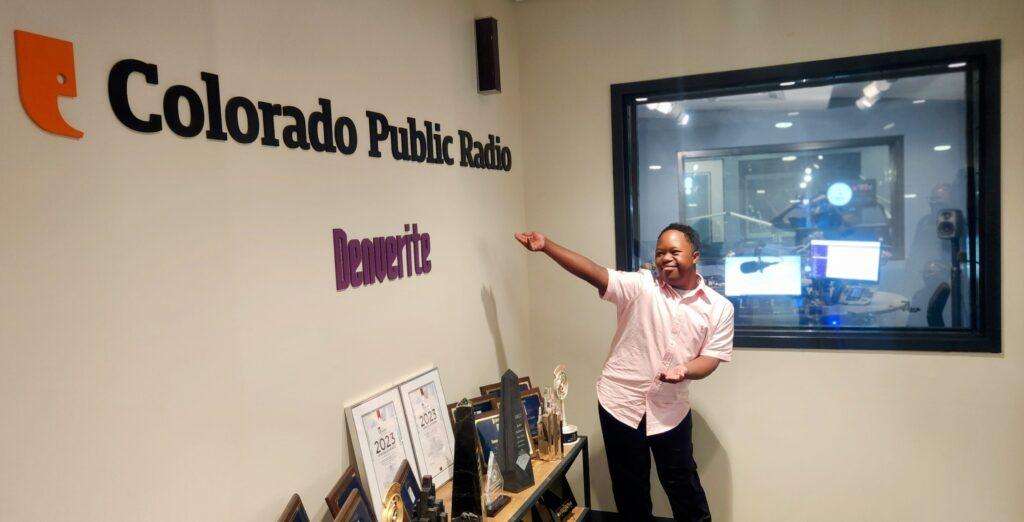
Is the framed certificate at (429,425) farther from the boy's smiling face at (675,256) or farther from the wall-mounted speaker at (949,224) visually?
the wall-mounted speaker at (949,224)

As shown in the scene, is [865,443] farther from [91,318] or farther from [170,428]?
[91,318]

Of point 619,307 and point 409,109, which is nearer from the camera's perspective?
point 409,109

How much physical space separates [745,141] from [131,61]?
2745mm

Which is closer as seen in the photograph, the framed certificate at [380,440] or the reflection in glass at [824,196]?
the framed certificate at [380,440]

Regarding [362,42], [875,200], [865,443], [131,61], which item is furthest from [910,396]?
[131,61]

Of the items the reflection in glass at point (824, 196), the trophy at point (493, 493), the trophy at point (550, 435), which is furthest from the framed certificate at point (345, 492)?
the reflection in glass at point (824, 196)

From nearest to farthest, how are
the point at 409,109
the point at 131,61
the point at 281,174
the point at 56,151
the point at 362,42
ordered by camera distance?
1. the point at 56,151
2. the point at 131,61
3. the point at 281,174
4. the point at 362,42
5. the point at 409,109

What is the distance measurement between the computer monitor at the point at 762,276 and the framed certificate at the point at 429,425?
1.64m

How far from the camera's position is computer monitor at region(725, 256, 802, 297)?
3.33m

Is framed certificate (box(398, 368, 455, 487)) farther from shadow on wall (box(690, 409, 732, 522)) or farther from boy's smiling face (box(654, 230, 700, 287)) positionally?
shadow on wall (box(690, 409, 732, 522))

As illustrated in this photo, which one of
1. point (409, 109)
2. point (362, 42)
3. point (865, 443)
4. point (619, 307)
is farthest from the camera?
point (865, 443)

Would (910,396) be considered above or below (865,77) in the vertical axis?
below

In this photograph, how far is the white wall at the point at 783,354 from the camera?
299 cm

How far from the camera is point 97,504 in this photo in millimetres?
1376
